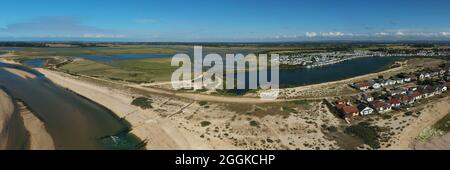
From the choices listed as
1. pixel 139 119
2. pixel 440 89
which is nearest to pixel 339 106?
pixel 440 89

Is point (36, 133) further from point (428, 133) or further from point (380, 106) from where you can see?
→ point (428, 133)

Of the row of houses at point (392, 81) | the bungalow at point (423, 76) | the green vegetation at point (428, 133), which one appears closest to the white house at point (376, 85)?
the row of houses at point (392, 81)

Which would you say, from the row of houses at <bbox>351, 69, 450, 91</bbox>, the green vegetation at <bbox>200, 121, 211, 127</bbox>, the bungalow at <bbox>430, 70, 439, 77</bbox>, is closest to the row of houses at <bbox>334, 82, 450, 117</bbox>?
the row of houses at <bbox>351, 69, 450, 91</bbox>

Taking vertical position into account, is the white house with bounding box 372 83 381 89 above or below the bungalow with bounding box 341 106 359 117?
above

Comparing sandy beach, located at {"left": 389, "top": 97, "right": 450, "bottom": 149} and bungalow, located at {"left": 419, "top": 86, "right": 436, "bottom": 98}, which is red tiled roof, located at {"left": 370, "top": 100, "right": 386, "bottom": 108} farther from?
bungalow, located at {"left": 419, "top": 86, "right": 436, "bottom": 98}

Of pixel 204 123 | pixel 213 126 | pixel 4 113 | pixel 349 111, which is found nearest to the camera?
pixel 213 126

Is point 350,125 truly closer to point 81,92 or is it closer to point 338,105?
point 338,105
